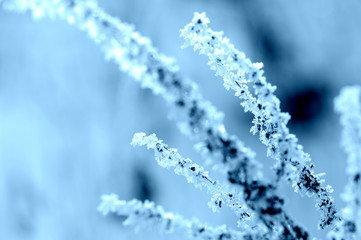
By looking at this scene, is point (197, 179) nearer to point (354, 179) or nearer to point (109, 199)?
point (109, 199)

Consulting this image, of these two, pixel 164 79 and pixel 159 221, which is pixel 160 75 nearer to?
pixel 164 79

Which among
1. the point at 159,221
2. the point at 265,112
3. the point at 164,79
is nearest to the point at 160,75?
the point at 164,79

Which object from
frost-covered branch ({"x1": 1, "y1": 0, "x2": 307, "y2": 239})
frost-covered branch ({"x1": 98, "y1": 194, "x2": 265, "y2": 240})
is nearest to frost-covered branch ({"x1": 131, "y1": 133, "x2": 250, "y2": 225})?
frost-covered branch ({"x1": 98, "y1": 194, "x2": 265, "y2": 240})

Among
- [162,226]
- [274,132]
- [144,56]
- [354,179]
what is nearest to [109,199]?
[162,226]

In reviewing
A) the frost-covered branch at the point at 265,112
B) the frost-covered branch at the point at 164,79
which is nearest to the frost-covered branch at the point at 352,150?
the frost-covered branch at the point at 265,112

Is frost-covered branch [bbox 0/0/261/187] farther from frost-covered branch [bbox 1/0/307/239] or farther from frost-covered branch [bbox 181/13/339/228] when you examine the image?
frost-covered branch [bbox 181/13/339/228]

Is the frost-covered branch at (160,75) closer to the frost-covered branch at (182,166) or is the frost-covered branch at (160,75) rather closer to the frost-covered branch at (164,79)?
the frost-covered branch at (164,79)
